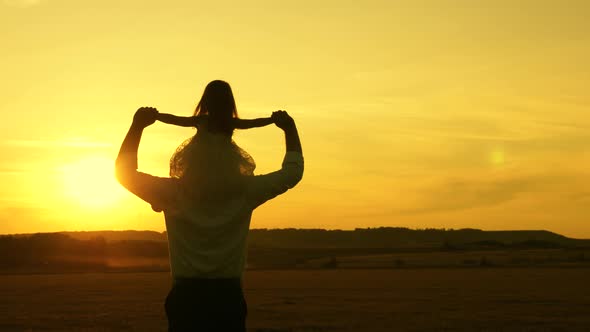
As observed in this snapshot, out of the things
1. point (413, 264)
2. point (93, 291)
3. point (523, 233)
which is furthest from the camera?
point (523, 233)

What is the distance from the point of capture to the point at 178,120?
4.09m

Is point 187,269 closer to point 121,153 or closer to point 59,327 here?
point 121,153

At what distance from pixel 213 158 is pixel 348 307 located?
62.6 ft

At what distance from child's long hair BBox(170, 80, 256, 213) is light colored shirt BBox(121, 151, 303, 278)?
0.05m

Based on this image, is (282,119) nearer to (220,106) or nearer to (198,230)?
(220,106)

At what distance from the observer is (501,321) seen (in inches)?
734

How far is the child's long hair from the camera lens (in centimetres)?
409

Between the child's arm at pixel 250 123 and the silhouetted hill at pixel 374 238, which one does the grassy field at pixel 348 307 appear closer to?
the child's arm at pixel 250 123

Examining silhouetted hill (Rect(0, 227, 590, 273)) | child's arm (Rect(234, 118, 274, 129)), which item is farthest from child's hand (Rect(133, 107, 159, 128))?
silhouetted hill (Rect(0, 227, 590, 273))

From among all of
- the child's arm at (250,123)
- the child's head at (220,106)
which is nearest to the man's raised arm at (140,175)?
the child's head at (220,106)

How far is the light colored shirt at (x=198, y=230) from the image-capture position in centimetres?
407

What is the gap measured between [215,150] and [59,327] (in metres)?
15.3

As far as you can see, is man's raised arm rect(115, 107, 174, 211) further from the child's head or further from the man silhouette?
the child's head

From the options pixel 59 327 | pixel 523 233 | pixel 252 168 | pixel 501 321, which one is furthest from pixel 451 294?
pixel 523 233
